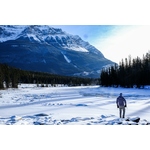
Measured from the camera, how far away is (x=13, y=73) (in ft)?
44.2

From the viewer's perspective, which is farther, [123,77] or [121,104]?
[123,77]

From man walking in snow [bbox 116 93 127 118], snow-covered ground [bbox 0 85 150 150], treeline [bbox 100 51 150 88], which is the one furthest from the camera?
→ treeline [bbox 100 51 150 88]

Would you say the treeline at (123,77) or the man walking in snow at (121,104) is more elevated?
the treeline at (123,77)

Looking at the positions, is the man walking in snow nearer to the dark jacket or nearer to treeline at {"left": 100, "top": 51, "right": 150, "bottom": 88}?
the dark jacket

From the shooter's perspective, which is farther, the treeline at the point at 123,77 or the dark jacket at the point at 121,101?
the treeline at the point at 123,77

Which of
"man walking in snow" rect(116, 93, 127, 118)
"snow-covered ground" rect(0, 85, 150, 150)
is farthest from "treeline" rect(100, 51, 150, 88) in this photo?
"man walking in snow" rect(116, 93, 127, 118)

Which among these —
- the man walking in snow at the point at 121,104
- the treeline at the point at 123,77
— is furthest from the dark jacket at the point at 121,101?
the treeline at the point at 123,77

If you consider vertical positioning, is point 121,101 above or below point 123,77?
below
